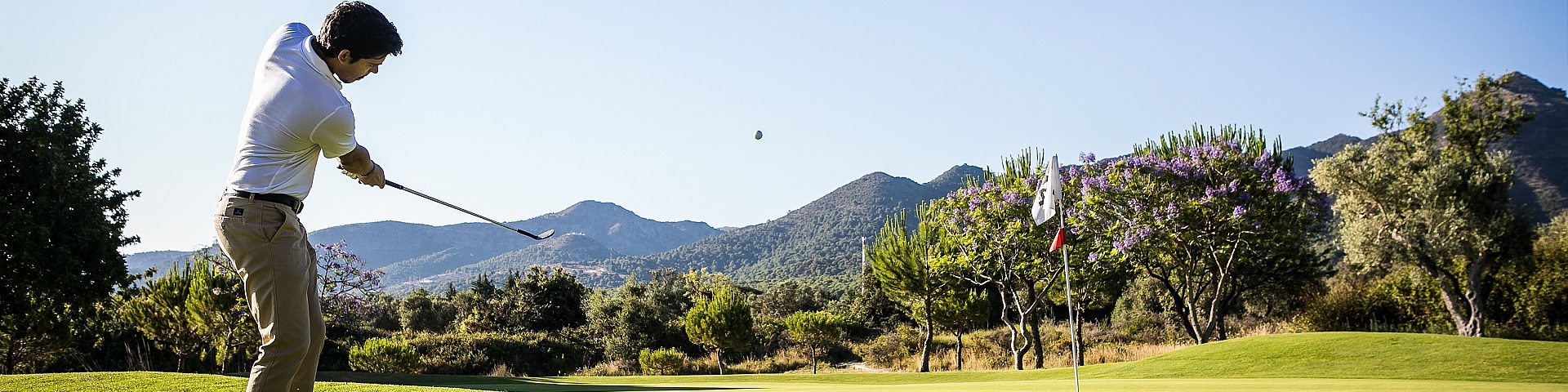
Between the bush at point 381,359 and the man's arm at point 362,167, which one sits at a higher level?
the man's arm at point 362,167

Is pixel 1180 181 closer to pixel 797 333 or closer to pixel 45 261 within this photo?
pixel 797 333

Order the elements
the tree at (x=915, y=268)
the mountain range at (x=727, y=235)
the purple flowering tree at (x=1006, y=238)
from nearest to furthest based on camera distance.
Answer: the purple flowering tree at (x=1006, y=238), the tree at (x=915, y=268), the mountain range at (x=727, y=235)

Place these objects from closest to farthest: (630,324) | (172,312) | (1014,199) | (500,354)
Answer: (1014,199), (172,312), (500,354), (630,324)

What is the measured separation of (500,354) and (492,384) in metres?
12.1

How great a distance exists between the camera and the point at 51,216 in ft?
56.0

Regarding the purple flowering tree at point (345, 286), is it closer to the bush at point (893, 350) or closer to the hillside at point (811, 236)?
the bush at point (893, 350)

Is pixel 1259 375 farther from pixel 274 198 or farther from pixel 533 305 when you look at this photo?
pixel 533 305

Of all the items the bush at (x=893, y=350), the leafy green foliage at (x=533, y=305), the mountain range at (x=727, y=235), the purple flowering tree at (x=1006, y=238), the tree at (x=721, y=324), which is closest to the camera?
the purple flowering tree at (x=1006, y=238)

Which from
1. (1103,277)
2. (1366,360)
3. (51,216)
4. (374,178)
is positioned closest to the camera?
(374,178)

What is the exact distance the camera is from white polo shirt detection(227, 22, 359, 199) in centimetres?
285

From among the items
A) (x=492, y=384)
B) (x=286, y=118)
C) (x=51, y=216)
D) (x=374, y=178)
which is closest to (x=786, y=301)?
(x=492, y=384)

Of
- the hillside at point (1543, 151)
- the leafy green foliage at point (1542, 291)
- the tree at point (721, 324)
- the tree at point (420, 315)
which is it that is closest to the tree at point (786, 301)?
the tree at point (420, 315)

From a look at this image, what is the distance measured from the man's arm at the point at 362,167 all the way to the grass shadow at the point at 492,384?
9238 mm

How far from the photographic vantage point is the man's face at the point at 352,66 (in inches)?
121
